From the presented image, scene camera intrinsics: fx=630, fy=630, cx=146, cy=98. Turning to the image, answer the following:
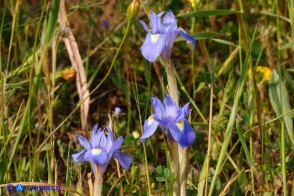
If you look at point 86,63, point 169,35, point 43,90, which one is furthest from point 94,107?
point 169,35

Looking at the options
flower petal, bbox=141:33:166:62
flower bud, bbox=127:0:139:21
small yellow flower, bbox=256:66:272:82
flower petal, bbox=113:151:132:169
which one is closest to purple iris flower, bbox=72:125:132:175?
flower petal, bbox=113:151:132:169

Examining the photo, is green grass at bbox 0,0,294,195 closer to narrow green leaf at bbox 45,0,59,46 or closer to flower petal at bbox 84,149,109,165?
narrow green leaf at bbox 45,0,59,46

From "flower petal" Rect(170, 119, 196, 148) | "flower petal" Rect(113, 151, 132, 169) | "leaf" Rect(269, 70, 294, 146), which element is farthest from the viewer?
"leaf" Rect(269, 70, 294, 146)

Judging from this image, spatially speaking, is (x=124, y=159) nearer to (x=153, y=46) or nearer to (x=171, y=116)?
(x=171, y=116)

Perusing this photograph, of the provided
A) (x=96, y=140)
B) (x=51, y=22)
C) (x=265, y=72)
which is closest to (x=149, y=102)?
(x=265, y=72)

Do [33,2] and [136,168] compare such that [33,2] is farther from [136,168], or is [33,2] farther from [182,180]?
[182,180]

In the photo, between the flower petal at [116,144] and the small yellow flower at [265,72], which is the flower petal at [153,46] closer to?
the flower petal at [116,144]

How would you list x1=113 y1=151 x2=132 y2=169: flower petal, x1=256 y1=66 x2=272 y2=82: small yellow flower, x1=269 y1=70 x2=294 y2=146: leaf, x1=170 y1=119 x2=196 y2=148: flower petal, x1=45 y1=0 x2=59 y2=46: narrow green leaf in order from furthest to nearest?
1. x1=256 y1=66 x2=272 y2=82: small yellow flower
2. x1=269 y1=70 x2=294 y2=146: leaf
3. x1=45 y1=0 x2=59 y2=46: narrow green leaf
4. x1=113 y1=151 x2=132 y2=169: flower petal
5. x1=170 y1=119 x2=196 y2=148: flower petal
